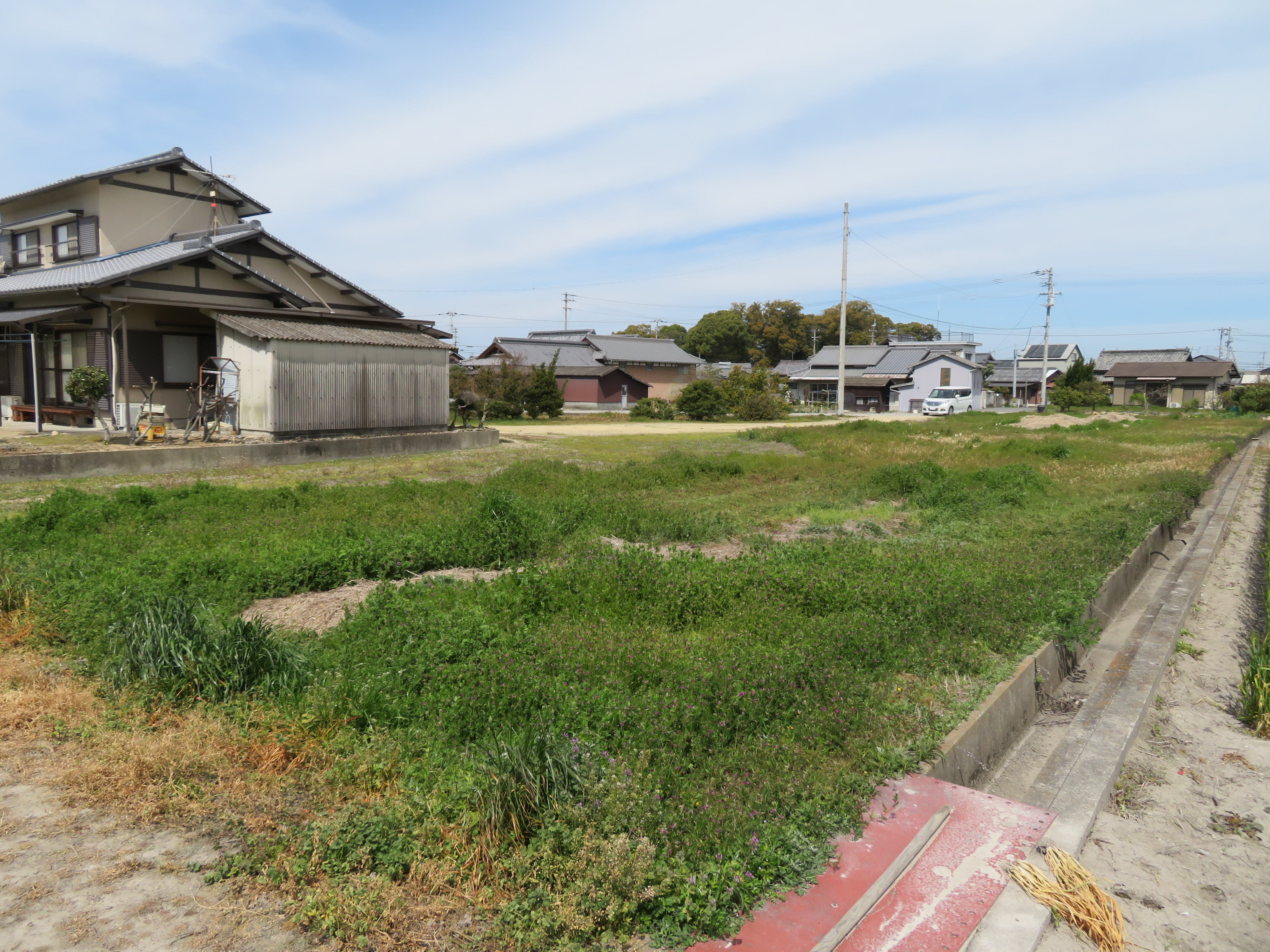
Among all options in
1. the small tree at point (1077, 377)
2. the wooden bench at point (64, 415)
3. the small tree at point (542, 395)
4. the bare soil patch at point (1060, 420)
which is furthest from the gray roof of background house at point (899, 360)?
the wooden bench at point (64, 415)

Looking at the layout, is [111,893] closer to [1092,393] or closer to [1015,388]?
[1092,393]

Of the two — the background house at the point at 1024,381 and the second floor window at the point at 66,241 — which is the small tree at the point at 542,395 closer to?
the second floor window at the point at 66,241

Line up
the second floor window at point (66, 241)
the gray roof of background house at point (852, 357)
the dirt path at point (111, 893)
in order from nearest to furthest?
the dirt path at point (111, 893)
the second floor window at point (66, 241)
the gray roof of background house at point (852, 357)

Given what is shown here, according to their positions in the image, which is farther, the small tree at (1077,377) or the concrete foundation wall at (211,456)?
the small tree at (1077,377)

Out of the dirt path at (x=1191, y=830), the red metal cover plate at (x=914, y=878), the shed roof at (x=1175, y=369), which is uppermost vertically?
the shed roof at (x=1175, y=369)

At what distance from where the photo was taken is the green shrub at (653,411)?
3838 centimetres

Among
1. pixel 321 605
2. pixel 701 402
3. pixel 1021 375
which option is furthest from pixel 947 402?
pixel 321 605

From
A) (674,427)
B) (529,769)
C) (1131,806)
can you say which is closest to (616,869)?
(529,769)

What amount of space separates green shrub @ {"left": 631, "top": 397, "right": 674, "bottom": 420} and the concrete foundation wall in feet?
61.2

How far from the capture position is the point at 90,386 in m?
16.5

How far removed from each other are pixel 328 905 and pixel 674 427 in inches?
1182

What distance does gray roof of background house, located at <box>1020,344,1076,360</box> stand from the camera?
79750 millimetres

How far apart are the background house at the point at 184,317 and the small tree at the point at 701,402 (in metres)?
18.9

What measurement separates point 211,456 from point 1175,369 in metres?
71.1
